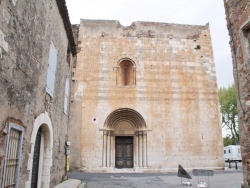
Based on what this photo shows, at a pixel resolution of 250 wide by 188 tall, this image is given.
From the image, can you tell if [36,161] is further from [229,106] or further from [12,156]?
[229,106]

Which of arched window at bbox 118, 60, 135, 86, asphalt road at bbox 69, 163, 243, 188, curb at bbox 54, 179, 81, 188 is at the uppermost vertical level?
arched window at bbox 118, 60, 135, 86

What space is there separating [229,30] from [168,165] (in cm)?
1012

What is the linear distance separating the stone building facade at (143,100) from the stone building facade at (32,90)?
19.4ft

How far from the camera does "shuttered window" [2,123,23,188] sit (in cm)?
435

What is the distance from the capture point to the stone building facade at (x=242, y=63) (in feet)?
19.2

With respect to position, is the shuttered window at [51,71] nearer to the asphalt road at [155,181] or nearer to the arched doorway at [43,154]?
the arched doorway at [43,154]

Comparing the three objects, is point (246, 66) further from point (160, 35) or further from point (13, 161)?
point (160, 35)

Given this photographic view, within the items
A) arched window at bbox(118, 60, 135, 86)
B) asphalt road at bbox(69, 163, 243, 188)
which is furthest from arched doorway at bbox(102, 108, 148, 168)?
asphalt road at bbox(69, 163, 243, 188)

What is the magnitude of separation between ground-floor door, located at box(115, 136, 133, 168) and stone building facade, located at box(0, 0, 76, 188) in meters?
6.89

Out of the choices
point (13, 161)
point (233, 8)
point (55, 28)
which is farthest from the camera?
point (55, 28)

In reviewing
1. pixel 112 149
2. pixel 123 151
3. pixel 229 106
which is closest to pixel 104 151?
pixel 112 149

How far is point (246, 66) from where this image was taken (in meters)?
5.98

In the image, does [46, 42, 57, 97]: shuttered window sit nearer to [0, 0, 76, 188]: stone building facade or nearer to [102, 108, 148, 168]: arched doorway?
Answer: [0, 0, 76, 188]: stone building facade

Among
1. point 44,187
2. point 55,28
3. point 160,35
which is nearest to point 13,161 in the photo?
point 44,187
